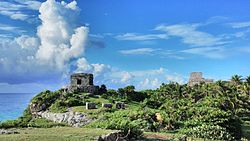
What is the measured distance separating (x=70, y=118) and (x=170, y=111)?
1333 centimetres

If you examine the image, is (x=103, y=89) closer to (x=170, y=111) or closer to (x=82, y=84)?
(x=82, y=84)

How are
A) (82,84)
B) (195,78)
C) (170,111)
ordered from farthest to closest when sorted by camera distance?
(195,78) < (82,84) < (170,111)

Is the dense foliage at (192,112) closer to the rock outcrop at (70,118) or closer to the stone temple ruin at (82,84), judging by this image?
the stone temple ruin at (82,84)

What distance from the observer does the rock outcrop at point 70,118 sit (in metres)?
45.0

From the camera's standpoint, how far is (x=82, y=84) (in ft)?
221

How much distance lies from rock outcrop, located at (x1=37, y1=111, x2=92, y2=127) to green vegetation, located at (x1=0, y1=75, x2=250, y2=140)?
39.6 inches

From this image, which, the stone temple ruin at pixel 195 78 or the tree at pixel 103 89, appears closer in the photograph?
the tree at pixel 103 89

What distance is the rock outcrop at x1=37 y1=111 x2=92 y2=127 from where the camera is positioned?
148 ft

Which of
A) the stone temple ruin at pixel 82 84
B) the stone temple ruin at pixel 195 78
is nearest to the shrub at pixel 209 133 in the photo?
the stone temple ruin at pixel 82 84

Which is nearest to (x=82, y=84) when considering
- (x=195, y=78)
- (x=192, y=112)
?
(x=192, y=112)

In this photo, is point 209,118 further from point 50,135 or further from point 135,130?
point 50,135

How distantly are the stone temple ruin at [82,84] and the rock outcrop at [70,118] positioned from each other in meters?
12.4

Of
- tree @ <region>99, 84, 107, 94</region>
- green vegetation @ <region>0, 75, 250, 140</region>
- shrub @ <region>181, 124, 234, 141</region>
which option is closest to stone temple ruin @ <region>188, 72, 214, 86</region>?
green vegetation @ <region>0, 75, 250, 140</region>

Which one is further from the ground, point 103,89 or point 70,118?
point 103,89
